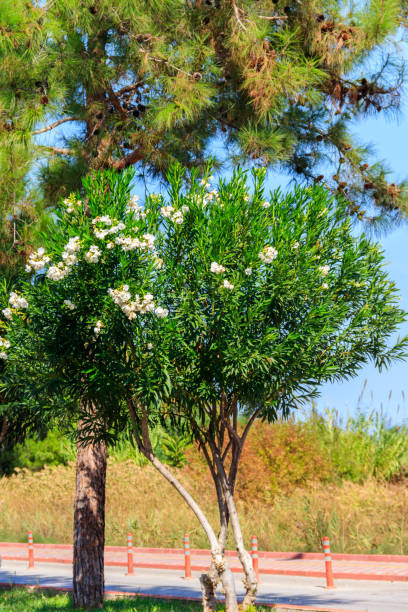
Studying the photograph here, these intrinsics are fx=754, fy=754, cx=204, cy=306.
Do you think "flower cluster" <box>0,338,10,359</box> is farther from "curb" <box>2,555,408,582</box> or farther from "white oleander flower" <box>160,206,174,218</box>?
"curb" <box>2,555,408,582</box>

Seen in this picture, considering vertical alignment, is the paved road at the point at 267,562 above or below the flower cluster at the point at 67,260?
below

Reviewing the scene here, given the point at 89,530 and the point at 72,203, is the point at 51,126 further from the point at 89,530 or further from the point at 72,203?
the point at 89,530

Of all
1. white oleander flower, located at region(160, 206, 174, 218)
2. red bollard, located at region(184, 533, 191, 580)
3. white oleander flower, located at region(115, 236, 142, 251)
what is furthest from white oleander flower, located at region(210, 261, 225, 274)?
red bollard, located at region(184, 533, 191, 580)

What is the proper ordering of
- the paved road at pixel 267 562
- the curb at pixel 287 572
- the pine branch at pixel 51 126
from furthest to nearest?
the paved road at pixel 267 562
the curb at pixel 287 572
the pine branch at pixel 51 126

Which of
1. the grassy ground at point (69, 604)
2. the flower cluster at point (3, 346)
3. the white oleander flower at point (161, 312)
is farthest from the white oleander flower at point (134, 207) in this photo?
the grassy ground at point (69, 604)

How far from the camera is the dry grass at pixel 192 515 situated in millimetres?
16906

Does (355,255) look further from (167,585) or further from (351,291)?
(167,585)

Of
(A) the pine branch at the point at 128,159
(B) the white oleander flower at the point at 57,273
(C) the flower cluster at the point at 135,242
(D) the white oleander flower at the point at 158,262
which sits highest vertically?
(A) the pine branch at the point at 128,159

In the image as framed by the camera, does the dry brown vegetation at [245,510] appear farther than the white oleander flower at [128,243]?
Yes

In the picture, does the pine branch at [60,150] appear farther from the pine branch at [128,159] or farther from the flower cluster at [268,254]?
the flower cluster at [268,254]

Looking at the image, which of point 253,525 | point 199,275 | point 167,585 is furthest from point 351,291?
point 253,525

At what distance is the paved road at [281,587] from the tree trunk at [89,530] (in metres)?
1.93

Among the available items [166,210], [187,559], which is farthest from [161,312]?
[187,559]

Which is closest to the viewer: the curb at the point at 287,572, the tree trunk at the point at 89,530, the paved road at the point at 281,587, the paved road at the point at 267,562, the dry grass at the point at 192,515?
the paved road at the point at 281,587
